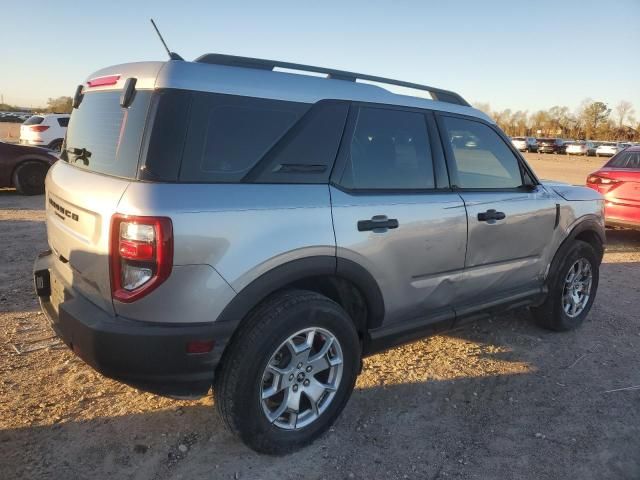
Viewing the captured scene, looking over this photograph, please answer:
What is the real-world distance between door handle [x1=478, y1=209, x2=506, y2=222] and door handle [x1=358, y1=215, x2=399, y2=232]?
0.81 metres

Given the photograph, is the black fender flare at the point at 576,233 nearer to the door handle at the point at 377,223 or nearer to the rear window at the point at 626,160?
the door handle at the point at 377,223

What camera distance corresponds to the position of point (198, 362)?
2336 millimetres

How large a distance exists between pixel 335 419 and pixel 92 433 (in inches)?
52.3

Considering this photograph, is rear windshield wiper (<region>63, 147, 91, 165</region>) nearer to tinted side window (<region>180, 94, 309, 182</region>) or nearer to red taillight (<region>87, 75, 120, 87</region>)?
red taillight (<region>87, 75, 120, 87</region>)

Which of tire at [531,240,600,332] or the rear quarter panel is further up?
the rear quarter panel

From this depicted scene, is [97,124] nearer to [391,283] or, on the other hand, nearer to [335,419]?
[391,283]

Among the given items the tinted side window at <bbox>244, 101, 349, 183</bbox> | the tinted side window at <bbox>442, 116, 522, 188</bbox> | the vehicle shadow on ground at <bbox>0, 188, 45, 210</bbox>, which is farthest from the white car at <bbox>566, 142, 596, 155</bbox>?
the tinted side window at <bbox>244, 101, 349, 183</bbox>

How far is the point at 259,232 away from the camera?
238 cm

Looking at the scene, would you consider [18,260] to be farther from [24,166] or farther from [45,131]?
[45,131]

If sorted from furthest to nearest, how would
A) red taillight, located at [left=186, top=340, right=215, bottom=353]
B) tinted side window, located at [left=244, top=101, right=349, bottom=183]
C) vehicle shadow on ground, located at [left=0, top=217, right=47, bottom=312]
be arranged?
vehicle shadow on ground, located at [left=0, top=217, right=47, bottom=312], tinted side window, located at [left=244, top=101, right=349, bottom=183], red taillight, located at [left=186, top=340, right=215, bottom=353]

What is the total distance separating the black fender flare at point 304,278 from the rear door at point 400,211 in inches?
2.0

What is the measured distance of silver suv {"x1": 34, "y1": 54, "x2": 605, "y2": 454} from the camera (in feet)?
7.39

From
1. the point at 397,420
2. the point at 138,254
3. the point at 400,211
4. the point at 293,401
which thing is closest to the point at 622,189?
the point at 400,211

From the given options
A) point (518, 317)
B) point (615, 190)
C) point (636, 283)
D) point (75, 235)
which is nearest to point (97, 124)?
point (75, 235)
